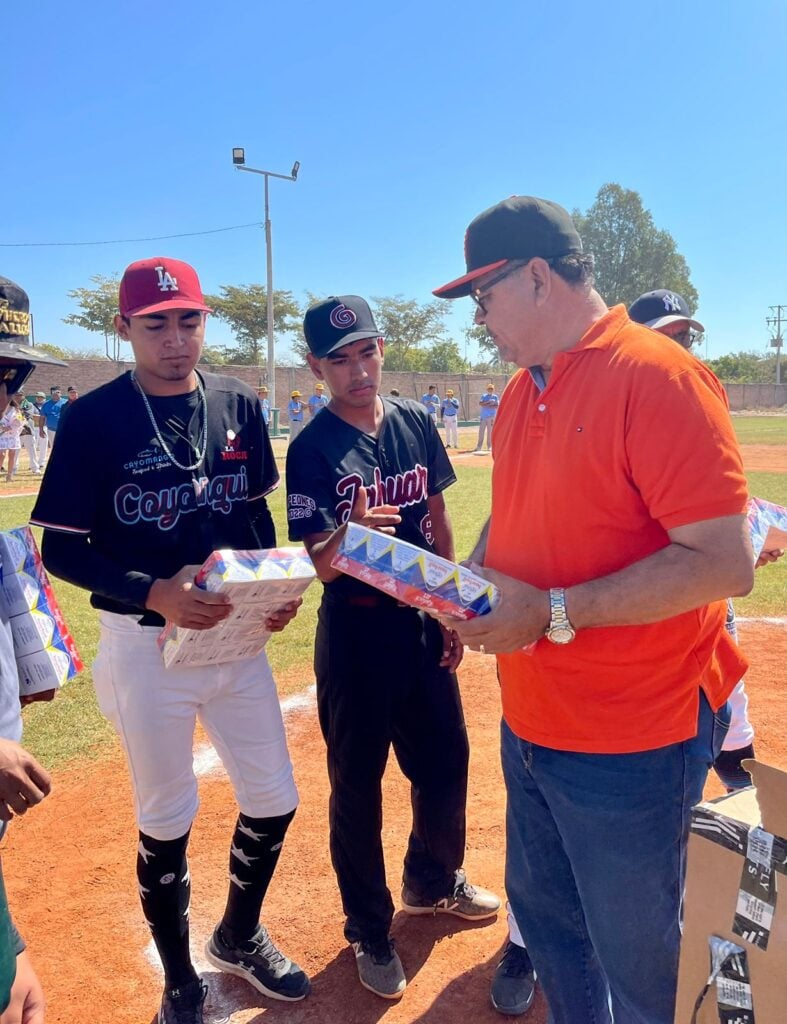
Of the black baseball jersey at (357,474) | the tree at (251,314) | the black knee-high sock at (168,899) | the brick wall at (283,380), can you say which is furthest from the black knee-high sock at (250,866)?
the tree at (251,314)

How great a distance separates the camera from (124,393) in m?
2.70

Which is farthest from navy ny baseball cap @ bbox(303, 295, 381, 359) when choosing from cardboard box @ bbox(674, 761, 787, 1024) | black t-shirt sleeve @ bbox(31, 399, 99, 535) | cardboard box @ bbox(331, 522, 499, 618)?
cardboard box @ bbox(674, 761, 787, 1024)

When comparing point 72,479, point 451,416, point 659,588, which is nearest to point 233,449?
point 72,479

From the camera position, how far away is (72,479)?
2529 mm

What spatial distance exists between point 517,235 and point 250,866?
2351 mm

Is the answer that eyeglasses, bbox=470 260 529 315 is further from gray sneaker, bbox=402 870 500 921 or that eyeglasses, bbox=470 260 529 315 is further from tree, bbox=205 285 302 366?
tree, bbox=205 285 302 366

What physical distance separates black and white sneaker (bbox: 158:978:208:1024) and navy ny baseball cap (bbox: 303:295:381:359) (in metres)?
2.37

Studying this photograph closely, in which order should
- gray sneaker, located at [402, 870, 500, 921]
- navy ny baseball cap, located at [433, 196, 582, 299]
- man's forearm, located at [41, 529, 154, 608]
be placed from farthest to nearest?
gray sneaker, located at [402, 870, 500, 921] → man's forearm, located at [41, 529, 154, 608] → navy ny baseball cap, located at [433, 196, 582, 299]

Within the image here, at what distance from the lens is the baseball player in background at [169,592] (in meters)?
2.55

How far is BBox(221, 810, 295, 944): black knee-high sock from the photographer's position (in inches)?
110

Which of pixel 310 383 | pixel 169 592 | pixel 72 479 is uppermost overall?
pixel 310 383

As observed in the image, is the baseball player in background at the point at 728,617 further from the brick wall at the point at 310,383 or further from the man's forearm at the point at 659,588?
the brick wall at the point at 310,383

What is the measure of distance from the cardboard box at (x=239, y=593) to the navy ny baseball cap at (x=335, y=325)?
0.95 m

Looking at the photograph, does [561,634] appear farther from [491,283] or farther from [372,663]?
[372,663]
